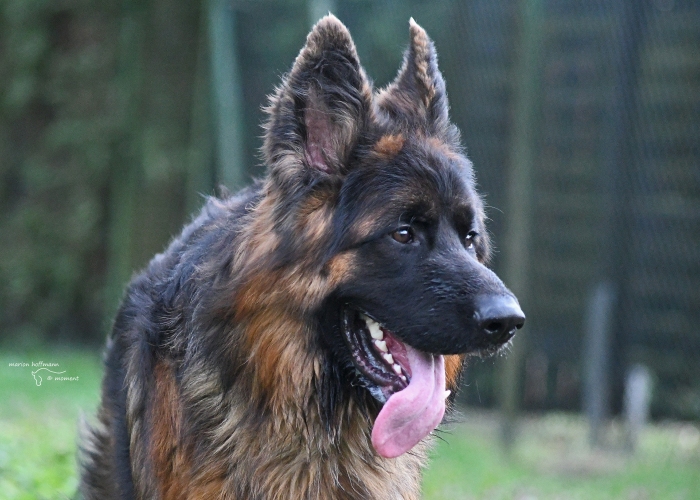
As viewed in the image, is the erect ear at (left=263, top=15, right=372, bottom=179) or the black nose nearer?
the black nose

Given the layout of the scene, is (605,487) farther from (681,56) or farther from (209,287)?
(209,287)

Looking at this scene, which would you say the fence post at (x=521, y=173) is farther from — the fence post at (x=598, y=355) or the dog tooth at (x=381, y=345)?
the dog tooth at (x=381, y=345)

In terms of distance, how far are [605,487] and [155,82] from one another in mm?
6401

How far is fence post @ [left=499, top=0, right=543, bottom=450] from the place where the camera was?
27.6 ft

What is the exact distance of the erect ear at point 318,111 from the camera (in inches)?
140

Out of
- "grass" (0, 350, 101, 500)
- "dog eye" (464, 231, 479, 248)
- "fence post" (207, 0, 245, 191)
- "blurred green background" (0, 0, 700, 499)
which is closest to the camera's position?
"dog eye" (464, 231, 479, 248)

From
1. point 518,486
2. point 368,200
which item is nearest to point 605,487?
point 518,486

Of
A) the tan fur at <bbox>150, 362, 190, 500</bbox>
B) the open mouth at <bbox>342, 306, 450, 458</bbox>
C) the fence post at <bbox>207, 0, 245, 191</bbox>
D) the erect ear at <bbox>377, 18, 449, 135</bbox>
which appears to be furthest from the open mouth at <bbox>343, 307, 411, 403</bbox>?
the fence post at <bbox>207, 0, 245, 191</bbox>

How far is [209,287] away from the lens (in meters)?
3.69

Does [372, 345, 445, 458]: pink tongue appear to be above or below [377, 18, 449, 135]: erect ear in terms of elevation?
below

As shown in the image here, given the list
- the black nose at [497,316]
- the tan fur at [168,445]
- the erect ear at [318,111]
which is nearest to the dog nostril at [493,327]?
the black nose at [497,316]

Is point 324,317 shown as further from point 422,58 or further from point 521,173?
point 521,173

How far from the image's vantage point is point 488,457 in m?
8.32

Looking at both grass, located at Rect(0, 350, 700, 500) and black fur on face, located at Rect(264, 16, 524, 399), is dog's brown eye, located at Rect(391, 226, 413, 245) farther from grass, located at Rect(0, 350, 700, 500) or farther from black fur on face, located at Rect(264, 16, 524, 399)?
grass, located at Rect(0, 350, 700, 500)
